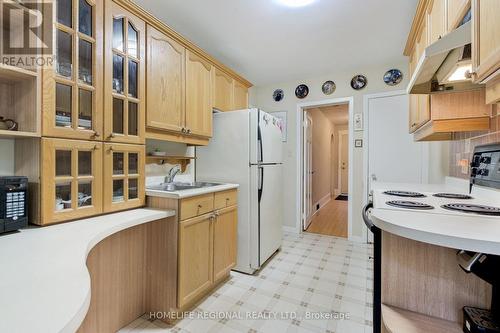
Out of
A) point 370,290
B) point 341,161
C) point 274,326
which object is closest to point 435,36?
point 370,290

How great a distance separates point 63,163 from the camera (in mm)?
1277

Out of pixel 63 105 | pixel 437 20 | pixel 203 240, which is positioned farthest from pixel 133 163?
pixel 437 20

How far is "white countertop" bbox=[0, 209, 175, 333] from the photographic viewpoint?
475 mm

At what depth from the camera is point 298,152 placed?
11.8 ft

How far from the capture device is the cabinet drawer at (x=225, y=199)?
6.60 ft

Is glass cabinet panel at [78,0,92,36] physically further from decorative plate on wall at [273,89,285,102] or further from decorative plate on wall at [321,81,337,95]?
decorative plate on wall at [321,81,337,95]

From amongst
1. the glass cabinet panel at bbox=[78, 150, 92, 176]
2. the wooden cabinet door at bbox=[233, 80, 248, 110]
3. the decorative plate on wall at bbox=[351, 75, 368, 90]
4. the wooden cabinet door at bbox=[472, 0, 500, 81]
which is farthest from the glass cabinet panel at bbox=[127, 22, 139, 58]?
the decorative plate on wall at bbox=[351, 75, 368, 90]

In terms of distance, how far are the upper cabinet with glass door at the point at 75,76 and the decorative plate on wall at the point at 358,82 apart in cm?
294

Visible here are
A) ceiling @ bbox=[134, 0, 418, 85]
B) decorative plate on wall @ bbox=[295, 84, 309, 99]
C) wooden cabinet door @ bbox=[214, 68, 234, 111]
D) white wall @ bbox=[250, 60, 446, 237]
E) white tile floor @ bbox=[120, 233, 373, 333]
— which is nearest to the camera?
white tile floor @ bbox=[120, 233, 373, 333]

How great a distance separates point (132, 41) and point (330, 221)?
4.03 metres

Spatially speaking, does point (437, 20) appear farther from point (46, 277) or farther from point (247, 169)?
point (46, 277)

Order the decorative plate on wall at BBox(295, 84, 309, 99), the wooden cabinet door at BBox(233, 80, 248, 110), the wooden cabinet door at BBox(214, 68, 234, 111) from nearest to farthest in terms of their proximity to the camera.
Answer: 1. the wooden cabinet door at BBox(214, 68, 234, 111)
2. the wooden cabinet door at BBox(233, 80, 248, 110)
3. the decorative plate on wall at BBox(295, 84, 309, 99)

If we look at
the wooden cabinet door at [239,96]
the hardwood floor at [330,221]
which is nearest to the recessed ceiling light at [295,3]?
the wooden cabinet door at [239,96]

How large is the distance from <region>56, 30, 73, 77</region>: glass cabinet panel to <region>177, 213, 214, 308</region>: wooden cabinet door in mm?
1111
